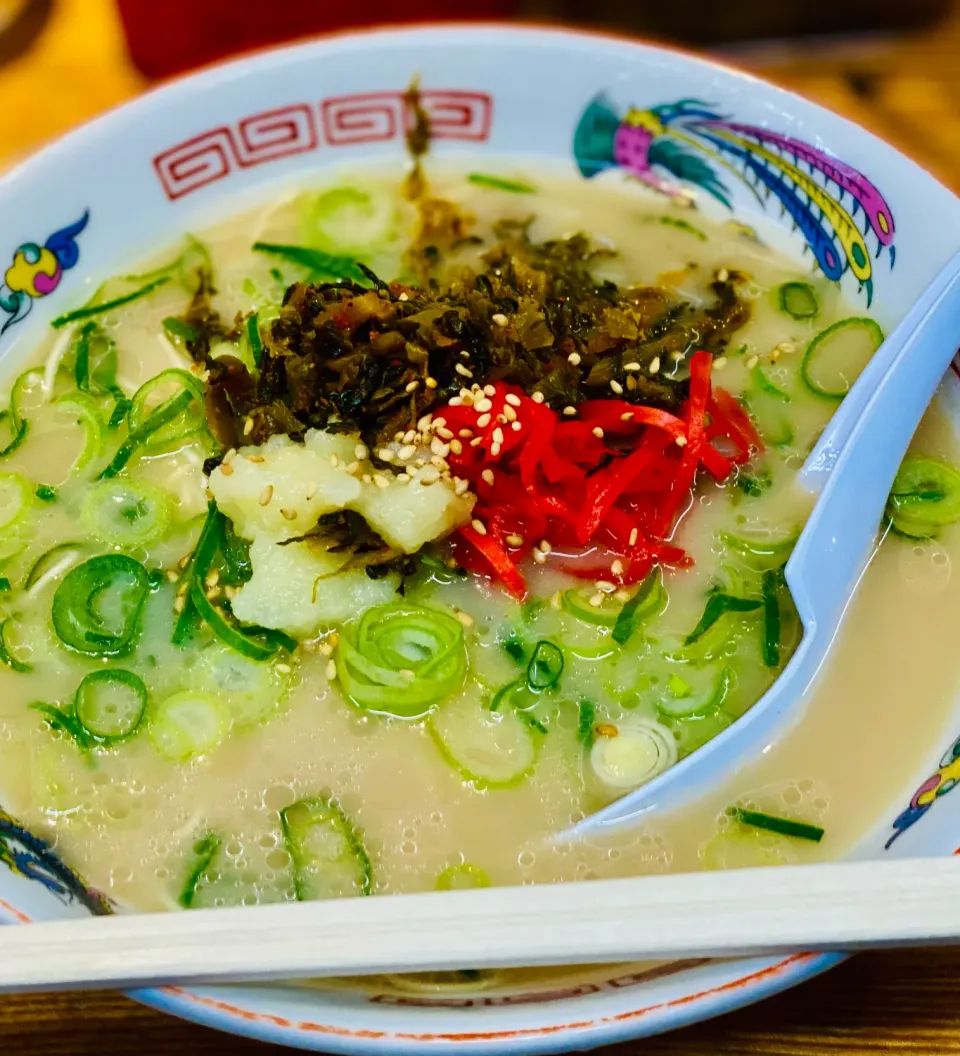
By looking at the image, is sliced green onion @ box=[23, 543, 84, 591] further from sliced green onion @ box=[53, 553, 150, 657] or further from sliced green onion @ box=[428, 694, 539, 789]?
sliced green onion @ box=[428, 694, 539, 789]

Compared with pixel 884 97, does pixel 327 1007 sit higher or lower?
lower

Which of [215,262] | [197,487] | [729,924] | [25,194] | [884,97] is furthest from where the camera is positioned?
[884,97]

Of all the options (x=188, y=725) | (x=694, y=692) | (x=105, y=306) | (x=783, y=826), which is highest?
(x=105, y=306)

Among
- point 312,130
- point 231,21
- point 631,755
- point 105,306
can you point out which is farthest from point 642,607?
point 231,21

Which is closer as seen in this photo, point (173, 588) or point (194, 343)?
point (173, 588)

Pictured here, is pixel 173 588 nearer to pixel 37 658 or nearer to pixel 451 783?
pixel 37 658

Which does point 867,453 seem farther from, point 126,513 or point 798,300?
point 126,513


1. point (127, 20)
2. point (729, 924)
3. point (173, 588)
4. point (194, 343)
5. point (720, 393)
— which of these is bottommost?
point (729, 924)

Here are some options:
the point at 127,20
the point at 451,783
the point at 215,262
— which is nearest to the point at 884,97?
the point at 215,262
